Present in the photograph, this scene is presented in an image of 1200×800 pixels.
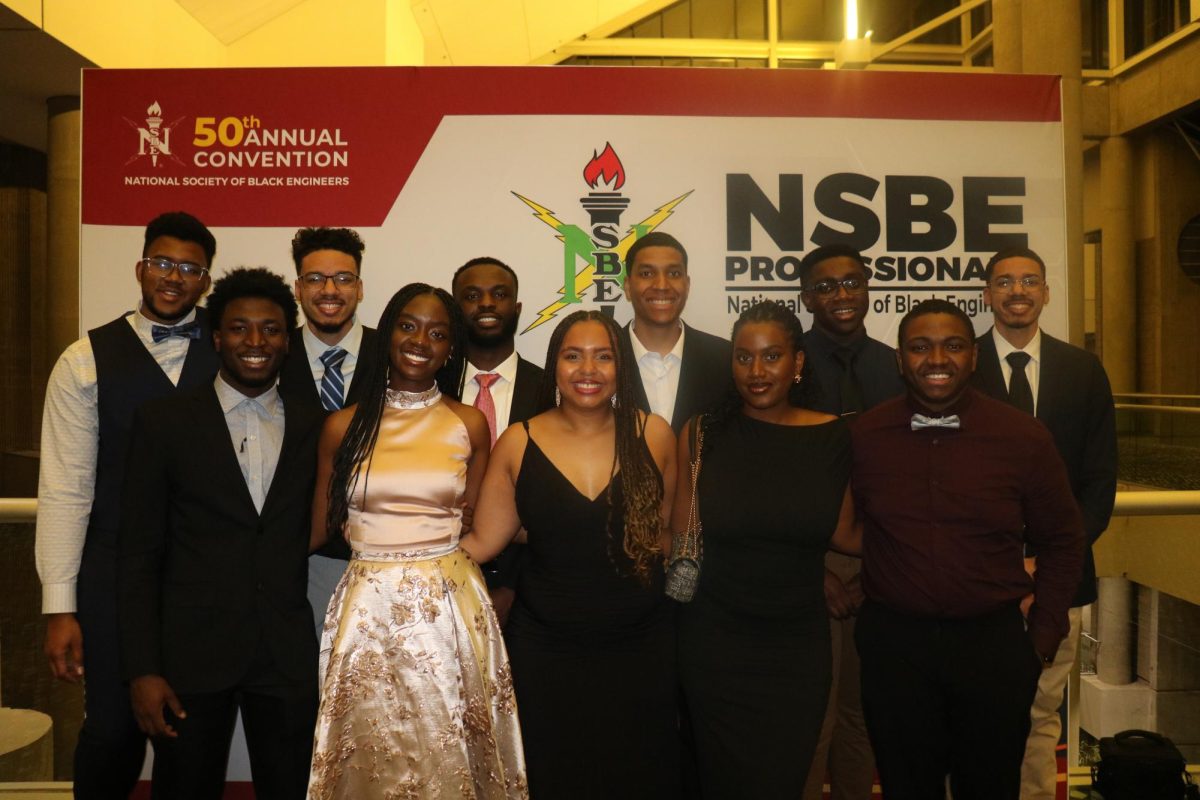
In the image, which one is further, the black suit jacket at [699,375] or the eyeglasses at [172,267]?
the black suit jacket at [699,375]

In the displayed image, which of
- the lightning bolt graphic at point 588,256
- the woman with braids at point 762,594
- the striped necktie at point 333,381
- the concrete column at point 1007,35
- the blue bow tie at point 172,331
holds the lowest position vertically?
the woman with braids at point 762,594

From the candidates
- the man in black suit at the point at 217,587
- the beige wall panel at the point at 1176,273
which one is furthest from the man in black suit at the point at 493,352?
the beige wall panel at the point at 1176,273

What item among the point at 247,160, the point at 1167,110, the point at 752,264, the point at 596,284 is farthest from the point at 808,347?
the point at 1167,110

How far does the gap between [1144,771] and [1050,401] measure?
1.58 m

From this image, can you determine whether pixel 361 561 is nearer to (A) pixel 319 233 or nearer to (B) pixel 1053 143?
(A) pixel 319 233

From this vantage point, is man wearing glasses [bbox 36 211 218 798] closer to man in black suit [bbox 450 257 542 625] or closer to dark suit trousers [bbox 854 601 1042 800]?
man in black suit [bbox 450 257 542 625]

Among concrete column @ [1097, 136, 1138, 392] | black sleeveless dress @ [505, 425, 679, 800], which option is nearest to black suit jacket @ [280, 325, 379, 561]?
black sleeveless dress @ [505, 425, 679, 800]

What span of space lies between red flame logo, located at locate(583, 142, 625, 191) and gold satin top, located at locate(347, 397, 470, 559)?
5.69ft

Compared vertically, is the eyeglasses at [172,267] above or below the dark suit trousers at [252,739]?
above

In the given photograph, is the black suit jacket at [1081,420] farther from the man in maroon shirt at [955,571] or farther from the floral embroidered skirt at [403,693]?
the floral embroidered skirt at [403,693]

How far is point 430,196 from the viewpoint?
13.0 ft

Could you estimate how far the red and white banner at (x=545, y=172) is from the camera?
3.94 meters

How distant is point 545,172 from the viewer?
13.0ft

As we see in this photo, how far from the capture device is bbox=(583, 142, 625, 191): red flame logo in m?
3.96
